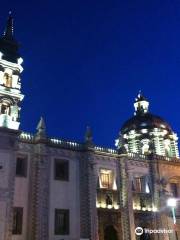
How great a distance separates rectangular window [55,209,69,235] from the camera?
3344cm

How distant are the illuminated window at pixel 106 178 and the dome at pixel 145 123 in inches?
690

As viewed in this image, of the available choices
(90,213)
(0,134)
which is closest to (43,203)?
(90,213)

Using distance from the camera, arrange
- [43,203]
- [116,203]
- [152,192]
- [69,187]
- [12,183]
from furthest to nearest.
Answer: [152,192] → [116,203] → [69,187] → [43,203] → [12,183]

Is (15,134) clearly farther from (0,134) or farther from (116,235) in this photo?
(116,235)

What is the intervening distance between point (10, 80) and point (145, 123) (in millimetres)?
Result: 25990

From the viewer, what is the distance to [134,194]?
39562 mm

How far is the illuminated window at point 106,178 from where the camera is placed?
3824 cm

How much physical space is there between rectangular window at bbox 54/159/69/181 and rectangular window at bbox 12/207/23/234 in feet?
16.5

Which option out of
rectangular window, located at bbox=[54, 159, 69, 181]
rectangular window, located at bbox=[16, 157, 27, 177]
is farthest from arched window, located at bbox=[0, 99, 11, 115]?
rectangular window, located at bbox=[54, 159, 69, 181]

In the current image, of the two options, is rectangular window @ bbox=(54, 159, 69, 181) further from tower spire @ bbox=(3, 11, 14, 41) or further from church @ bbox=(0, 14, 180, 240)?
tower spire @ bbox=(3, 11, 14, 41)

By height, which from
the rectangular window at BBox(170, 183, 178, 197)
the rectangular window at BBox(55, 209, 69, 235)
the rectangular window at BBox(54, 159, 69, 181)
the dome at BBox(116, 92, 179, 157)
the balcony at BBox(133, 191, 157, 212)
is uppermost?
the dome at BBox(116, 92, 179, 157)

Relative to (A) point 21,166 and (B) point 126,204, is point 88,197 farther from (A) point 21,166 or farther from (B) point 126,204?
(A) point 21,166

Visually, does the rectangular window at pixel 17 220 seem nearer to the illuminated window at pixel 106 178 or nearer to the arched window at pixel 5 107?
the arched window at pixel 5 107

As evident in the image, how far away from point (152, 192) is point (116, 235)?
275 inches
